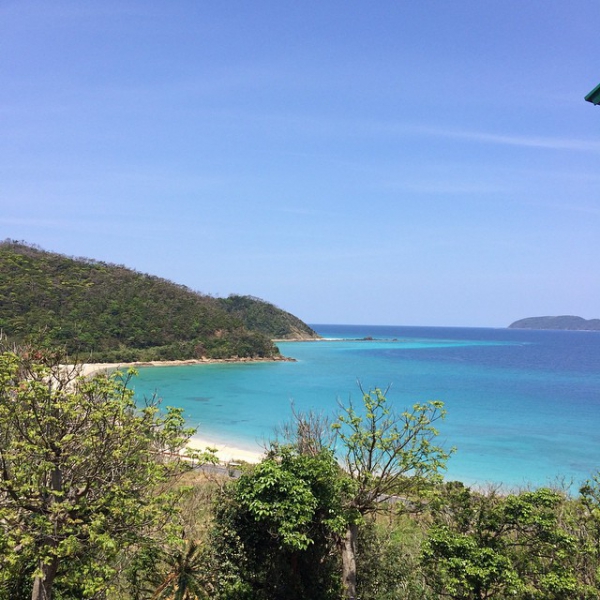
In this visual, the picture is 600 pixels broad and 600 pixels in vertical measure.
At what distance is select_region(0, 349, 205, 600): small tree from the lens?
7055 mm

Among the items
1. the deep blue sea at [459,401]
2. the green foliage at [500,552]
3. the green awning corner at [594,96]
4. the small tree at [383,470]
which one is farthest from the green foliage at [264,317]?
the green awning corner at [594,96]

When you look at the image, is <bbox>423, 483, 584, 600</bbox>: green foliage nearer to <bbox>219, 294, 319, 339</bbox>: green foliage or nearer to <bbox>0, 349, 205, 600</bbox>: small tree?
<bbox>0, 349, 205, 600</bbox>: small tree

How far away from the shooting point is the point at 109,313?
74750 mm

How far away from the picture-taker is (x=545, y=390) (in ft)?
199

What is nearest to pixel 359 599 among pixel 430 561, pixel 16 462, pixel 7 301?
pixel 430 561

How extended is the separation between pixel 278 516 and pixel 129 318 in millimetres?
72043

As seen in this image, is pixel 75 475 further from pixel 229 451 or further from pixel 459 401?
pixel 459 401

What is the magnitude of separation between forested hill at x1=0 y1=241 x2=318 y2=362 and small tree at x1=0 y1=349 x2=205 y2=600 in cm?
5384

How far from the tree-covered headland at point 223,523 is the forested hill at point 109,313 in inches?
2079

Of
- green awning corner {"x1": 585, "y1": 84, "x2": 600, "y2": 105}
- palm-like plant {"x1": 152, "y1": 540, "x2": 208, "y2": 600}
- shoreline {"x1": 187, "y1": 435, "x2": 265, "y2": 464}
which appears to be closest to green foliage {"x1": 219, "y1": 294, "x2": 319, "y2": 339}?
shoreline {"x1": 187, "y1": 435, "x2": 265, "y2": 464}

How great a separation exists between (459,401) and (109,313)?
53.3 meters

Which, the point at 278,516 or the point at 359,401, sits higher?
the point at 278,516

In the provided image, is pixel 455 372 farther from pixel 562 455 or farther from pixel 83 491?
pixel 83 491

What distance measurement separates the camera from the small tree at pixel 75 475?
7.05 metres
